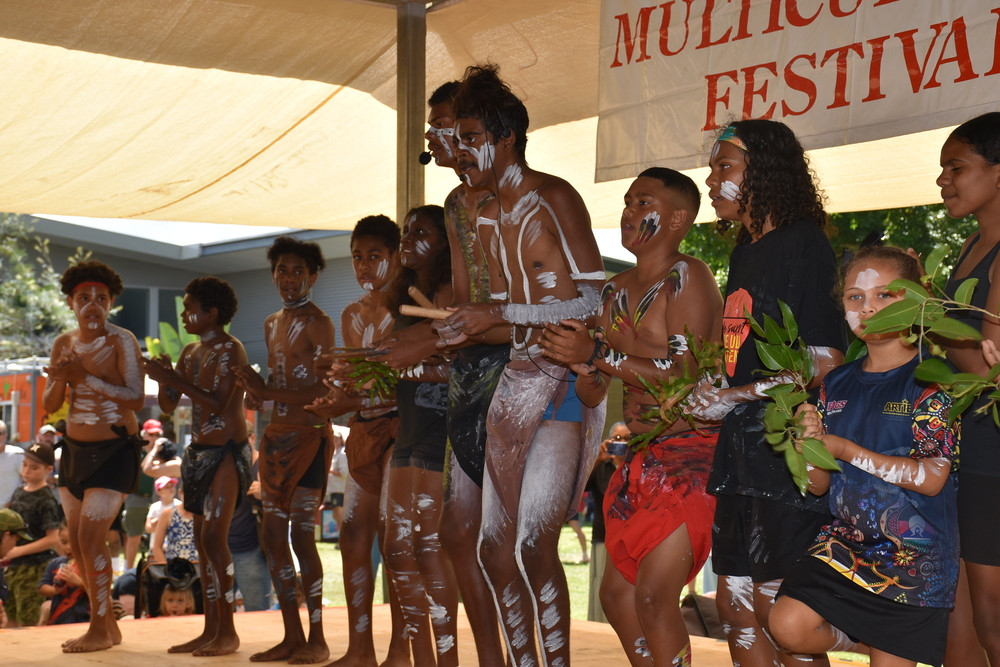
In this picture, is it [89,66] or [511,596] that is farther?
[89,66]

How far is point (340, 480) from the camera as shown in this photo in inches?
591

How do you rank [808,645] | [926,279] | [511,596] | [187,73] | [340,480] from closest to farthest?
[926,279] < [808,645] < [511,596] < [187,73] < [340,480]

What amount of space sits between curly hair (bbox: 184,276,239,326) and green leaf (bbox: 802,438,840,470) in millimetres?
4085

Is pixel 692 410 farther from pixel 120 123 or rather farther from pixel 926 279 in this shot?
pixel 120 123

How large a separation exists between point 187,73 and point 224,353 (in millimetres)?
1691

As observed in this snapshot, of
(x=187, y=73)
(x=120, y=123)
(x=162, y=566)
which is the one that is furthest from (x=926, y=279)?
(x=162, y=566)

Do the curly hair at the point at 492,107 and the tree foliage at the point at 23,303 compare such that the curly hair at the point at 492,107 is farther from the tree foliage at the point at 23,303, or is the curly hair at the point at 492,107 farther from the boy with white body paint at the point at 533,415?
the tree foliage at the point at 23,303

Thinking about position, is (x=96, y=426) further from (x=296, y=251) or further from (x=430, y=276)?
(x=430, y=276)

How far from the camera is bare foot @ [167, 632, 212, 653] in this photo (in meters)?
5.79

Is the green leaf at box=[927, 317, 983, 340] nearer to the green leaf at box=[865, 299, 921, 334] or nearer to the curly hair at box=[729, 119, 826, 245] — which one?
the green leaf at box=[865, 299, 921, 334]

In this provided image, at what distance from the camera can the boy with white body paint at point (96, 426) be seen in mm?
6016

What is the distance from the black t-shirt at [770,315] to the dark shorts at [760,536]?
0.06 m

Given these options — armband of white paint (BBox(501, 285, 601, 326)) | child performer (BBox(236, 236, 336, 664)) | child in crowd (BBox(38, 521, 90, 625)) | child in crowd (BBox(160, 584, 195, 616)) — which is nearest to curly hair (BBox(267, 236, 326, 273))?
child performer (BBox(236, 236, 336, 664))

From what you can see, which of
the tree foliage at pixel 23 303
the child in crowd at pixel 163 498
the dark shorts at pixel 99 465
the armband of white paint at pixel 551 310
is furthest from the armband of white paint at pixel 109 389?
the tree foliage at pixel 23 303
